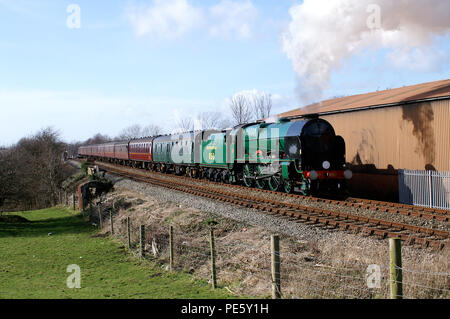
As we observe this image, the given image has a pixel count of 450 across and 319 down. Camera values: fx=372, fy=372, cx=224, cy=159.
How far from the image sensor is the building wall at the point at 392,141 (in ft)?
54.4

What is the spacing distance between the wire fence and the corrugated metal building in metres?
10.1

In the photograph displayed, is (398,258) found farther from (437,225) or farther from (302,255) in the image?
(437,225)

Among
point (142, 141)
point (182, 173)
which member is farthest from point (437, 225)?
point (142, 141)

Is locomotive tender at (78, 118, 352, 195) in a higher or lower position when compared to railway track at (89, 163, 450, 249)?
higher

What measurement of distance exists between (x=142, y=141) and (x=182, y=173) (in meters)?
10.7

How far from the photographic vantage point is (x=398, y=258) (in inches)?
193

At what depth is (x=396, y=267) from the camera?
4.86 meters

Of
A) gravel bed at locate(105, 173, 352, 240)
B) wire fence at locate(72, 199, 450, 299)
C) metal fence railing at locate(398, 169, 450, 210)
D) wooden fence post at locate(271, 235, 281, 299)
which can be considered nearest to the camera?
wire fence at locate(72, 199, 450, 299)

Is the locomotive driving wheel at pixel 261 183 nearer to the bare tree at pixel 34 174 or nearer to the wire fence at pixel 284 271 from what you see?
the wire fence at pixel 284 271

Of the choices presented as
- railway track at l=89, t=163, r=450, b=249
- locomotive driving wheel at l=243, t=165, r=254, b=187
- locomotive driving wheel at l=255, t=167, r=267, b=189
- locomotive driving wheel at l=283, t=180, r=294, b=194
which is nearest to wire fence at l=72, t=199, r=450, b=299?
railway track at l=89, t=163, r=450, b=249

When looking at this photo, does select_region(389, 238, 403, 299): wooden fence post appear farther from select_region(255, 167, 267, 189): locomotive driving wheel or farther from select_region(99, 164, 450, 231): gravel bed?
select_region(255, 167, 267, 189): locomotive driving wheel

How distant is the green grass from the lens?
8.35m

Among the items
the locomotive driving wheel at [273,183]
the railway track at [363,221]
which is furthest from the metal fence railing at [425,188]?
the locomotive driving wheel at [273,183]

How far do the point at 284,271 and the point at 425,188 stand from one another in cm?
1157
